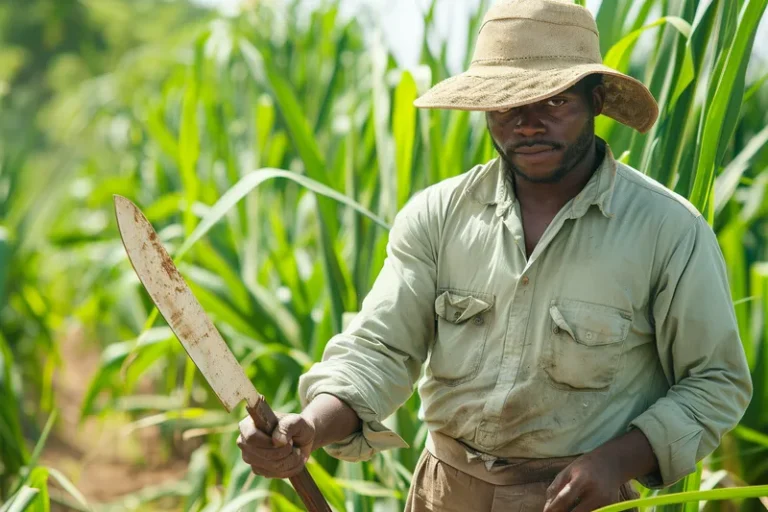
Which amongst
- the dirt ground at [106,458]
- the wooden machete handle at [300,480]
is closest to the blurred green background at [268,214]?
the dirt ground at [106,458]

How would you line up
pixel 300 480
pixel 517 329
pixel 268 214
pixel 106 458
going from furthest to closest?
pixel 106 458 < pixel 268 214 < pixel 517 329 < pixel 300 480

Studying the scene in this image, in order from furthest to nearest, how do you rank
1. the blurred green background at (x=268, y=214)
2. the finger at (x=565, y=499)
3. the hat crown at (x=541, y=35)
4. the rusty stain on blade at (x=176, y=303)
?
the blurred green background at (x=268, y=214)
the hat crown at (x=541, y=35)
the finger at (x=565, y=499)
the rusty stain on blade at (x=176, y=303)

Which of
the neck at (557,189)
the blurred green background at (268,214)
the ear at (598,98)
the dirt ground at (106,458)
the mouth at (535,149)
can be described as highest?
the ear at (598,98)

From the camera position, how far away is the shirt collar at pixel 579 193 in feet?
4.08

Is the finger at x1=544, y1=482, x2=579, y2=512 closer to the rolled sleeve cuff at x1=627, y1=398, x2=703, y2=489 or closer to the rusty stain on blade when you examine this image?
the rolled sleeve cuff at x1=627, y1=398, x2=703, y2=489

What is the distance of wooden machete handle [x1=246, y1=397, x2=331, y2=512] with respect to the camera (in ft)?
3.57

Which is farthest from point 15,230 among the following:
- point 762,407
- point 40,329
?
point 762,407

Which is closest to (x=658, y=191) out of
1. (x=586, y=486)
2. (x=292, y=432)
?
(x=586, y=486)

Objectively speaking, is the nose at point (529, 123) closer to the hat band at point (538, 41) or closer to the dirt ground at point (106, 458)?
the hat band at point (538, 41)

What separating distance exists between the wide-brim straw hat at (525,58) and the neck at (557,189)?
11 cm

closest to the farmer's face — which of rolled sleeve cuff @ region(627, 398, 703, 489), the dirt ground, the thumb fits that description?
rolled sleeve cuff @ region(627, 398, 703, 489)

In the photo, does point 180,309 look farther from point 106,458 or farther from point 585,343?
point 106,458

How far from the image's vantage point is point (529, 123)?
1240mm

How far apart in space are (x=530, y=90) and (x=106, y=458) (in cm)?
256
